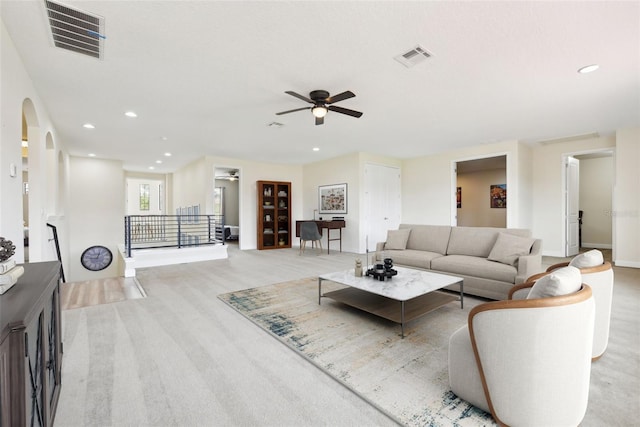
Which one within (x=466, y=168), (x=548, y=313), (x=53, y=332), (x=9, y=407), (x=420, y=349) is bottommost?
(x=420, y=349)

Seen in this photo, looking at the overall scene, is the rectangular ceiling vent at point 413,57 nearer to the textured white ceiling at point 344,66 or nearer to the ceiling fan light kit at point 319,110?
the textured white ceiling at point 344,66

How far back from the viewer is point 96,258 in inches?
309

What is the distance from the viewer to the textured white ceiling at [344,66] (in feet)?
7.14

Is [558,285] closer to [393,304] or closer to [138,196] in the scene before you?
[393,304]

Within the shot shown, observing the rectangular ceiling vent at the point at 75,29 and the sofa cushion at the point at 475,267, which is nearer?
the rectangular ceiling vent at the point at 75,29

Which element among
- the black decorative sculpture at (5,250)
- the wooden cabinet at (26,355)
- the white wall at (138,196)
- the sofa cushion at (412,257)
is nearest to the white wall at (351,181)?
the sofa cushion at (412,257)

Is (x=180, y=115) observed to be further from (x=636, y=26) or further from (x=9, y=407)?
(x=636, y=26)

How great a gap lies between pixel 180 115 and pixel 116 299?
2.71 metres

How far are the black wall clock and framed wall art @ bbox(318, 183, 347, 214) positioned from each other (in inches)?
238

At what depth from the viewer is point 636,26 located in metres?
2.33

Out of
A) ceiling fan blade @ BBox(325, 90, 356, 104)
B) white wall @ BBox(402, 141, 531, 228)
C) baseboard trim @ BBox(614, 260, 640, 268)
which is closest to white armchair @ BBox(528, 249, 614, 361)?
ceiling fan blade @ BBox(325, 90, 356, 104)

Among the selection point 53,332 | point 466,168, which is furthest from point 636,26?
point 466,168

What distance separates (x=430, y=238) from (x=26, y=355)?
4442 millimetres

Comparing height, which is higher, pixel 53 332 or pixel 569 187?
pixel 569 187
